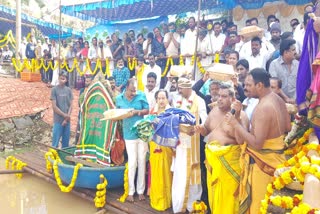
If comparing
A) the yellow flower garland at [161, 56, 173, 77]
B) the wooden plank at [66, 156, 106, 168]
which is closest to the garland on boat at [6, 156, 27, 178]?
the wooden plank at [66, 156, 106, 168]

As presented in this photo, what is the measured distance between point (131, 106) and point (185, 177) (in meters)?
1.42

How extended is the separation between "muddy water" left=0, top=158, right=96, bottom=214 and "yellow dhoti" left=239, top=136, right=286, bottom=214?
2.93 m

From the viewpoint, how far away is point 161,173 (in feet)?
15.1

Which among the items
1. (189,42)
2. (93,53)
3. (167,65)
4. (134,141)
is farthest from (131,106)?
(93,53)

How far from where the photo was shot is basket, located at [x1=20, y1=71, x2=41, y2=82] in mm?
13344

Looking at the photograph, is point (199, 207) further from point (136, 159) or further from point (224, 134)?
point (136, 159)

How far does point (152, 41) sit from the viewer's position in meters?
9.24

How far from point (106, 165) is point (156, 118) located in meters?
1.66

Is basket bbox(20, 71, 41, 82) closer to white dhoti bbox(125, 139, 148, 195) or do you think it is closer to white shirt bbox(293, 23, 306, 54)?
white dhoti bbox(125, 139, 148, 195)

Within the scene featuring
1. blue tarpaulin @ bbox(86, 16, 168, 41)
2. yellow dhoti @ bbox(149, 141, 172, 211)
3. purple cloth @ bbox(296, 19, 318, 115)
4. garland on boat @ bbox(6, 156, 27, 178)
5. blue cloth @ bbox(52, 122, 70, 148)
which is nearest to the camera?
purple cloth @ bbox(296, 19, 318, 115)

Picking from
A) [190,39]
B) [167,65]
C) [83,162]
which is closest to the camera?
[83,162]

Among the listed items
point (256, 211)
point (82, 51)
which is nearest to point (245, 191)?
point (256, 211)

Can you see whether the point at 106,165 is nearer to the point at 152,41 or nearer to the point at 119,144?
the point at 119,144

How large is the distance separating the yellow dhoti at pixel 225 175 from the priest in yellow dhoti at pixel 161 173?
106 centimetres
